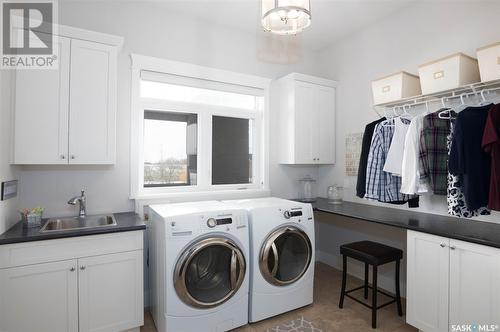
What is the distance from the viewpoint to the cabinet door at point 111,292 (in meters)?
2.04

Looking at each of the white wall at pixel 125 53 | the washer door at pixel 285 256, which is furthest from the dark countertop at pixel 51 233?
the washer door at pixel 285 256

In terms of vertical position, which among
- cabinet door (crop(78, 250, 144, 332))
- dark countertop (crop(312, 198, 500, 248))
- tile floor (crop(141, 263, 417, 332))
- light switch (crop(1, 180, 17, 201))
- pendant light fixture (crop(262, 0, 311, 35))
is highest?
→ pendant light fixture (crop(262, 0, 311, 35))

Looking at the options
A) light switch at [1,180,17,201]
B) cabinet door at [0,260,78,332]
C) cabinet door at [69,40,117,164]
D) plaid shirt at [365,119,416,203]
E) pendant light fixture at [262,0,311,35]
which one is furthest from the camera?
plaid shirt at [365,119,416,203]

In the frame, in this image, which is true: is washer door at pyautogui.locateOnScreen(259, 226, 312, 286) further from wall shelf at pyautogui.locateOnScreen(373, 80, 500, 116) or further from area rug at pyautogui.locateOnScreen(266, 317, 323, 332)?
wall shelf at pyautogui.locateOnScreen(373, 80, 500, 116)

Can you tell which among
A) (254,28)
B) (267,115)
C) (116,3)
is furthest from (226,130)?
(116,3)

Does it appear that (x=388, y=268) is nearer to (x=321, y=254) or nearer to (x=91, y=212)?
(x=321, y=254)

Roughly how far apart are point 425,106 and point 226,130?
203 cm

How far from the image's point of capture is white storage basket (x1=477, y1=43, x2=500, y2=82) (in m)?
1.92

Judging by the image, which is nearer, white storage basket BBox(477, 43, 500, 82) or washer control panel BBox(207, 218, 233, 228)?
white storage basket BBox(477, 43, 500, 82)

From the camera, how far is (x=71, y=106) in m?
2.23

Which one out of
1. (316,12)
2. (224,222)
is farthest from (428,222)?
(316,12)

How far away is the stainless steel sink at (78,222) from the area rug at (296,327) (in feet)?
5.12

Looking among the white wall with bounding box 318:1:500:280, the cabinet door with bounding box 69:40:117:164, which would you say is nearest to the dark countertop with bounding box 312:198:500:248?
the white wall with bounding box 318:1:500:280

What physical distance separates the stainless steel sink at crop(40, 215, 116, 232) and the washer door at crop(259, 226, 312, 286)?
125cm
